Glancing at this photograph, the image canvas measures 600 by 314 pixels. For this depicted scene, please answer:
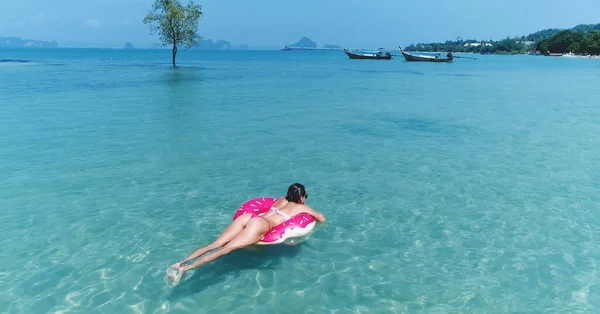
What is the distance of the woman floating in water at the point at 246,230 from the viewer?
23.1ft

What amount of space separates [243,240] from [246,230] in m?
0.18

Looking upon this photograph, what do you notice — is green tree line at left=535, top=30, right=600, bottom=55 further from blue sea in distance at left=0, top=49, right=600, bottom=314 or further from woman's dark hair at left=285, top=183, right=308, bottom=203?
woman's dark hair at left=285, top=183, right=308, bottom=203

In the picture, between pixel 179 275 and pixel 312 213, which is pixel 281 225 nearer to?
pixel 312 213

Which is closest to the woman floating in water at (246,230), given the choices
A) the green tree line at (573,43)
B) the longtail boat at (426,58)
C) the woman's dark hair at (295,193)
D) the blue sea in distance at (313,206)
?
the woman's dark hair at (295,193)

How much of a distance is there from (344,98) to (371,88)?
8.11m

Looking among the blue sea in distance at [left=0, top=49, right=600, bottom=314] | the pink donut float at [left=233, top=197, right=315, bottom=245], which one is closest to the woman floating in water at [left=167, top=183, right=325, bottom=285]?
the pink donut float at [left=233, top=197, right=315, bottom=245]

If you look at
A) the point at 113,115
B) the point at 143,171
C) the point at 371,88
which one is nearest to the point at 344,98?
the point at 371,88

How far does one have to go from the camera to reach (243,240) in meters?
7.53

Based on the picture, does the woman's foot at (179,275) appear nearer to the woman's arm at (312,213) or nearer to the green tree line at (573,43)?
the woman's arm at (312,213)

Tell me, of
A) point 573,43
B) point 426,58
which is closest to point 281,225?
point 426,58

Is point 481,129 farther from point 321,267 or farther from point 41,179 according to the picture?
point 41,179

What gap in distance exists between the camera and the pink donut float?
788 cm

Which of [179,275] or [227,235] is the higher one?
[227,235]

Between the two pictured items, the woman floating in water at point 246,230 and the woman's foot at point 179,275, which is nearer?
the woman's foot at point 179,275
